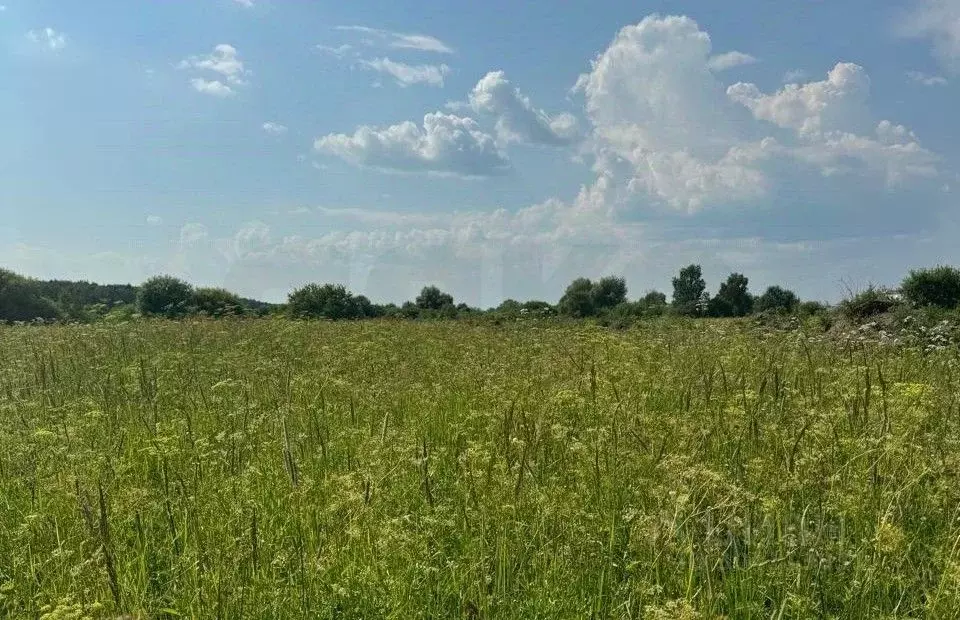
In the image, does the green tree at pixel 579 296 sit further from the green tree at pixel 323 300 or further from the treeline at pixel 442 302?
the green tree at pixel 323 300

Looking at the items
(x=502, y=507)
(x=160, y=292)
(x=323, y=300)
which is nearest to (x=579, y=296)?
(x=323, y=300)

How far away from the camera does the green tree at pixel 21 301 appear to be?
40.5 meters

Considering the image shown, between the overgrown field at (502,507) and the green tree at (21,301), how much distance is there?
Answer: 40.3 m

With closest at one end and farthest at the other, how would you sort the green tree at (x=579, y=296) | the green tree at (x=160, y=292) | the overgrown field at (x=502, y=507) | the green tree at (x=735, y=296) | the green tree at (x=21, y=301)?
1. the overgrown field at (x=502, y=507)
2. the green tree at (x=21, y=301)
3. the green tree at (x=160, y=292)
4. the green tree at (x=735, y=296)
5. the green tree at (x=579, y=296)

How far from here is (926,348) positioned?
392 inches

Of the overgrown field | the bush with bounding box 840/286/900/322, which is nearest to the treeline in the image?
the bush with bounding box 840/286/900/322

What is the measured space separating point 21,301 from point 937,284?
152ft

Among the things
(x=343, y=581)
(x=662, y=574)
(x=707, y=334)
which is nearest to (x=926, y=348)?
(x=707, y=334)

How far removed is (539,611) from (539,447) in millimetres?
1773

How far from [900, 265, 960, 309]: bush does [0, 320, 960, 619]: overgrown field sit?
15.3 metres

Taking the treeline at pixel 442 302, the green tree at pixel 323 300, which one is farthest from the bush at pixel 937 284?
the green tree at pixel 323 300

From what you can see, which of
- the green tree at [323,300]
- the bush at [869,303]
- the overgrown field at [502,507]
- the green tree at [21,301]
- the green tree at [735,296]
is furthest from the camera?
the green tree at [735,296]

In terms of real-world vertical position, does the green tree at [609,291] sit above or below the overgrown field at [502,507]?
above

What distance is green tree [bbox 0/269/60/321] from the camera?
40500mm
